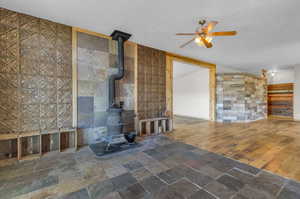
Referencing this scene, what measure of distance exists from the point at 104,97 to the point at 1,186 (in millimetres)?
2222

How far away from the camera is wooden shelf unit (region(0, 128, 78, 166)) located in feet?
7.82

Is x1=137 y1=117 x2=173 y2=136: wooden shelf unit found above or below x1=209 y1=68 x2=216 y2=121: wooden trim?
below

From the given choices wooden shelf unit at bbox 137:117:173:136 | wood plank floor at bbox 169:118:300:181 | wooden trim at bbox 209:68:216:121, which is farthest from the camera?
wooden trim at bbox 209:68:216:121

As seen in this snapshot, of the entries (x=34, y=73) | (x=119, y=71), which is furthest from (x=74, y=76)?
(x=119, y=71)

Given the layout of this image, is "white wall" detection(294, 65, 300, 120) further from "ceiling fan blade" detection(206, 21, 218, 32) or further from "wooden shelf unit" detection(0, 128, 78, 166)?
"wooden shelf unit" detection(0, 128, 78, 166)

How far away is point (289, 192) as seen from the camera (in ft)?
5.37

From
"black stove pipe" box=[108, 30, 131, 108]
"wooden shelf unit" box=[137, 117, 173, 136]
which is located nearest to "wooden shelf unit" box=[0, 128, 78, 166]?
"black stove pipe" box=[108, 30, 131, 108]

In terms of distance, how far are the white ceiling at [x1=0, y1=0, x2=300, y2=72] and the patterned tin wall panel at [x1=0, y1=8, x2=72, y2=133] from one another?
265mm

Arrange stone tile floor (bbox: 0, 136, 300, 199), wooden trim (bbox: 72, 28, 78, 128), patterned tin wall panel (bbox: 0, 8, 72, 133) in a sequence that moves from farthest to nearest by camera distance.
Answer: wooden trim (bbox: 72, 28, 78, 128) < patterned tin wall panel (bbox: 0, 8, 72, 133) < stone tile floor (bbox: 0, 136, 300, 199)

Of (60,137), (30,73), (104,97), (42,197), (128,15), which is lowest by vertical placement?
(42,197)

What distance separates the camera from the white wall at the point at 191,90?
6836 mm

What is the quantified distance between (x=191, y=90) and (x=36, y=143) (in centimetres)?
695

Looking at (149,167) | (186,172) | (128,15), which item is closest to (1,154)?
(149,167)

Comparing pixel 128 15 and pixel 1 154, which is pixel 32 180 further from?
pixel 128 15
